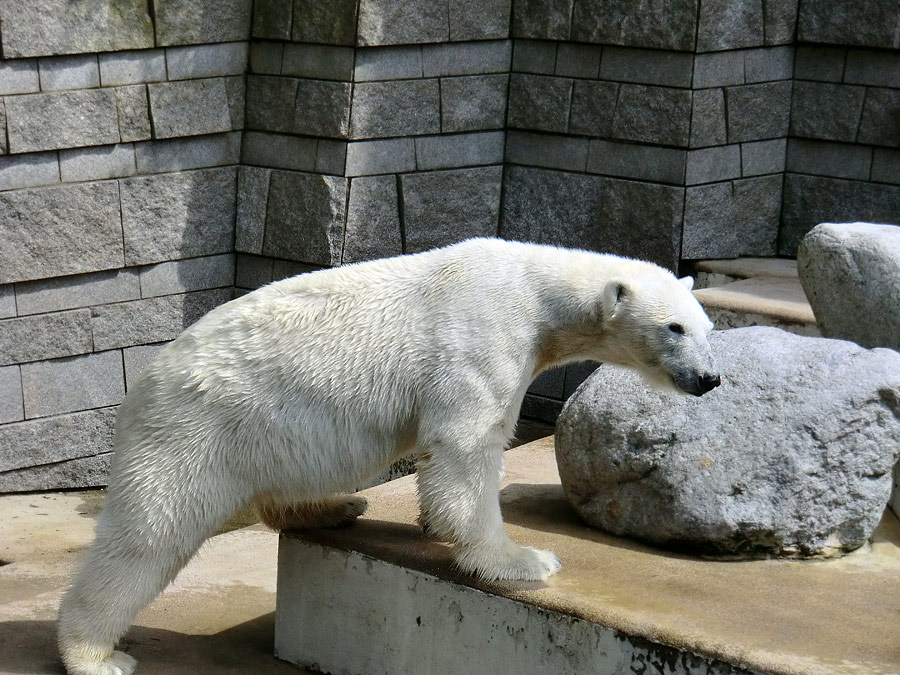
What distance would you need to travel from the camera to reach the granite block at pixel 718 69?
22.6 ft

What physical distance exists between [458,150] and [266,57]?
1228mm

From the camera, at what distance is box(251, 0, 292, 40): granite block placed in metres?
6.93

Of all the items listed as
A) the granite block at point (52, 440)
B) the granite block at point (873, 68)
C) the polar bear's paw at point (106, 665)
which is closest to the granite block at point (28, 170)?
the granite block at point (52, 440)

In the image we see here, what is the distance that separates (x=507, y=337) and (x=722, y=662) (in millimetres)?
1111

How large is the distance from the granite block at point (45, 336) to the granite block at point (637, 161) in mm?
3030

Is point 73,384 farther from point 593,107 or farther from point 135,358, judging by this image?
point 593,107

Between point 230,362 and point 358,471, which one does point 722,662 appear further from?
point 230,362

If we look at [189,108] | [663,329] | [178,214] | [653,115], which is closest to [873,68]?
[653,115]

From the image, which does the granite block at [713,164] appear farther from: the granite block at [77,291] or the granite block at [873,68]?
the granite block at [77,291]

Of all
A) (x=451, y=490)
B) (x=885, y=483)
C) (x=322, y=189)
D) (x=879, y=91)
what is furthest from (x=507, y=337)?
(x=879, y=91)

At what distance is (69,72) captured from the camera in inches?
251

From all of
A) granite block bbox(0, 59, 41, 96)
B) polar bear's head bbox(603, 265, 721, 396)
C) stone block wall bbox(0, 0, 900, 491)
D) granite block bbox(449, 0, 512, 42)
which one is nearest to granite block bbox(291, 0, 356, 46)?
stone block wall bbox(0, 0, 900, 491)

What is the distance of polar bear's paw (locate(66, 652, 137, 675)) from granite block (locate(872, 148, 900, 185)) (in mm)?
5294

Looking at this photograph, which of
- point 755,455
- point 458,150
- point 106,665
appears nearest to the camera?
point 106,665
